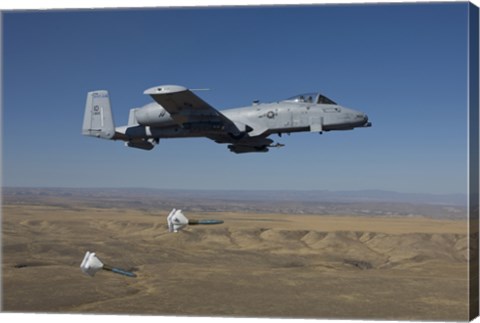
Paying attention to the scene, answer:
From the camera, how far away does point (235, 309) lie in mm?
19141

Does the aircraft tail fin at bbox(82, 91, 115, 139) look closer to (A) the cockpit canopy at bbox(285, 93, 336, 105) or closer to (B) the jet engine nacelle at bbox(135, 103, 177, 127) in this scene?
(B) the jet engine nacelle at bbox(135, 103, 177, 127)

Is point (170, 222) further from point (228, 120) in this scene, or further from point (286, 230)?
point (286, 230)

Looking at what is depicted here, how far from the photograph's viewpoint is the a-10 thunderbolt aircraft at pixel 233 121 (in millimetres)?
14547

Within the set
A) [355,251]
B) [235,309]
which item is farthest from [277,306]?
[355,251]

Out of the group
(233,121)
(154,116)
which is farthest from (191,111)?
(233,121)

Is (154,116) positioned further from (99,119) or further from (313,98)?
(313,98)

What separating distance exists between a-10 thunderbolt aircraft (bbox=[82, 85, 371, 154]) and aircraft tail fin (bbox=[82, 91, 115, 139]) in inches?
1.1

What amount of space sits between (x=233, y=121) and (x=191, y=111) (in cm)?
117

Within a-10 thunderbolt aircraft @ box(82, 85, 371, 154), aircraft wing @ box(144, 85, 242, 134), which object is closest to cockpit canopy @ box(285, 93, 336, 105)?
a-10 thunderbolt aircraft @ box(82, 85, 371, 154)

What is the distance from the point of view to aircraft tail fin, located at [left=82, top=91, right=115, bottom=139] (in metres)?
16.0

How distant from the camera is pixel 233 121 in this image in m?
15.3

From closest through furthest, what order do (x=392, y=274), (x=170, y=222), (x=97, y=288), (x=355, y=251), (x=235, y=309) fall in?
(x=170, y=222) → (x=235, y=309) → (x=97, y=288) → (x=392, y=274) → (x=355, y=251)

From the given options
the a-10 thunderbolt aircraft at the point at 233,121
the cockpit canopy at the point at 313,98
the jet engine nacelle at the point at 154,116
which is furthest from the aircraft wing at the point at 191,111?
the cockpit canopy at the point at 313,98

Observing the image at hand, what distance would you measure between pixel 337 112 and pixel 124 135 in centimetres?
→ 567
